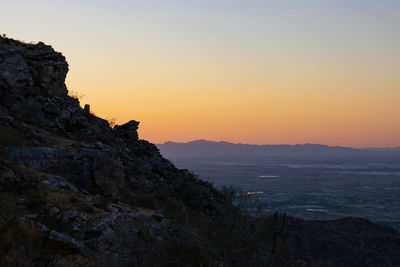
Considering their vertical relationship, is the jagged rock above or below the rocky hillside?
above

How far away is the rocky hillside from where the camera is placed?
1309 cm

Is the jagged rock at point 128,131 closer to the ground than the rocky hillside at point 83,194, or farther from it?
farther from it

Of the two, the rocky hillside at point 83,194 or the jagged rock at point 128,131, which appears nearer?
the rocky hillside at point 83,194

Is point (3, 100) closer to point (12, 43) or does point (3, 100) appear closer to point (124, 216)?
point (12, 43)

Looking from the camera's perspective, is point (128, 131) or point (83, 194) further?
point (128, 131)

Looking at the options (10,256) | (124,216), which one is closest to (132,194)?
(124,216)

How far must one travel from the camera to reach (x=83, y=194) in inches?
672

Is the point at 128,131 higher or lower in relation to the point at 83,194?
higher

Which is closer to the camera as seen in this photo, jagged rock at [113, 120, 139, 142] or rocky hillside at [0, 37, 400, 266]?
rocky hillside at [0, 37, 400, 266]

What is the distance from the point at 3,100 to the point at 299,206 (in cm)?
11158

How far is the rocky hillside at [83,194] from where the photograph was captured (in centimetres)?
1309

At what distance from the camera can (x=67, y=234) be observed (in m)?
13.8

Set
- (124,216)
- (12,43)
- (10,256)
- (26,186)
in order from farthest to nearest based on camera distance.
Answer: (12,43) < (124,216) < (26,186) < (10,256)

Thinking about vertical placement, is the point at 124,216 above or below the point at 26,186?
below
